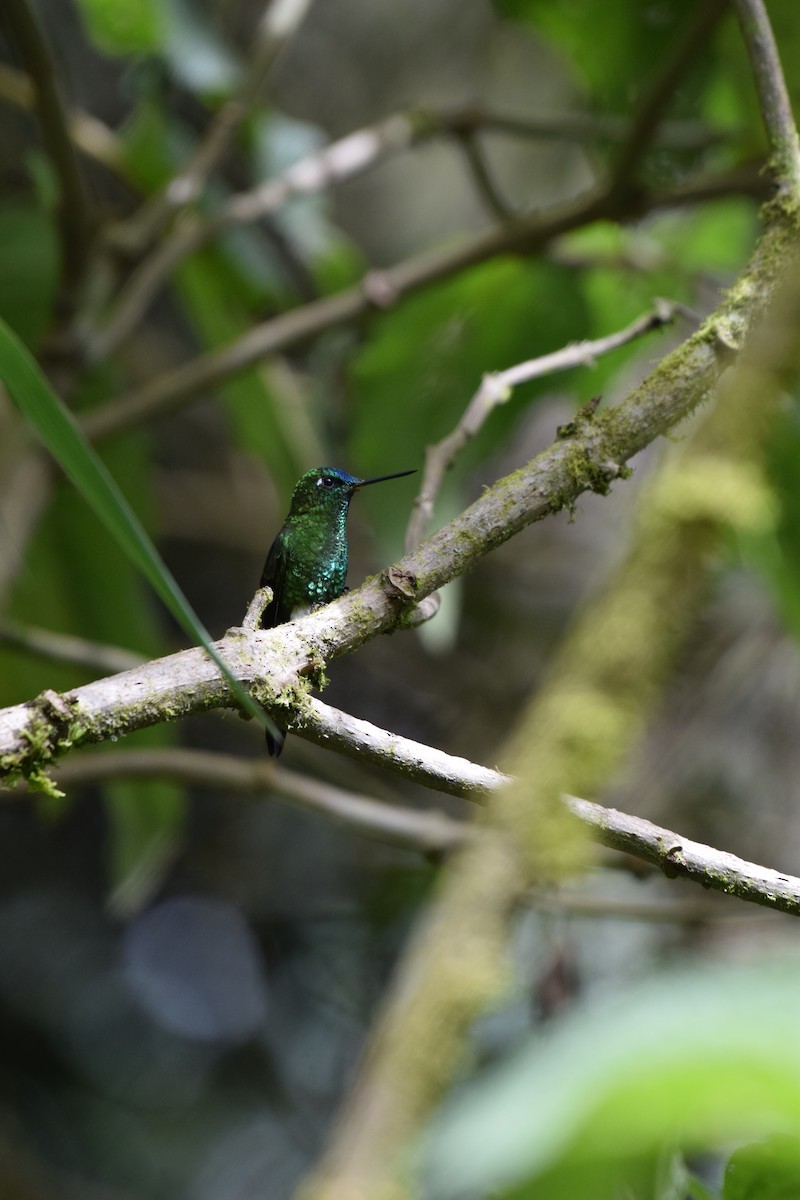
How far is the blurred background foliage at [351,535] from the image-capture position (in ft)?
5.72

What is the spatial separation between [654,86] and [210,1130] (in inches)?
91.6

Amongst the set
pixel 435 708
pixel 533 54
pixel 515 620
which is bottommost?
pixel 435 708

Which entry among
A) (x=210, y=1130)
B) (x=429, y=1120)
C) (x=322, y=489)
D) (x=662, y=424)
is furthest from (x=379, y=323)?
(x=210, y=1130)

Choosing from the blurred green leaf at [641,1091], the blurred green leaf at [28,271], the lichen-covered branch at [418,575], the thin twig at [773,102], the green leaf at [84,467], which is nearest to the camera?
the blurred green leaf at [641,1091]

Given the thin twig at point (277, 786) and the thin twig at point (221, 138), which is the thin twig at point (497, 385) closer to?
the thin twig at point (277, 786)

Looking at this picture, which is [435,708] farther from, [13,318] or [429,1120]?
[429,1120]

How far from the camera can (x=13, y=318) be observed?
6.74 ft

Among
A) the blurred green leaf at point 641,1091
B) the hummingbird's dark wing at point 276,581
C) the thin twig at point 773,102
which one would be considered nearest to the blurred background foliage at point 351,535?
the thin twig at point 773,102

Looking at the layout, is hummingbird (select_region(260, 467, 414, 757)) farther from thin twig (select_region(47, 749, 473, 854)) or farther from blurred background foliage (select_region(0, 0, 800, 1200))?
thin twig (select_region(47, 749, 473, 854))

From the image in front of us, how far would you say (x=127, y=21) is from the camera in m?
1.82

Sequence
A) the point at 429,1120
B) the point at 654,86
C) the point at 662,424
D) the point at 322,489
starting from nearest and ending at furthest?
the point at 429,1120, the point at 662,424, the point at 322,489, the point at 654,86

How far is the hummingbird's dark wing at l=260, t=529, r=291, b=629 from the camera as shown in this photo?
1.00 metres

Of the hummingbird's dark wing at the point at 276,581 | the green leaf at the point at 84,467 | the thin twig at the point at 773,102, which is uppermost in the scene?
the thin twig at the point at 773,102

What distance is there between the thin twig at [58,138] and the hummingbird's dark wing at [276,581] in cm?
85
